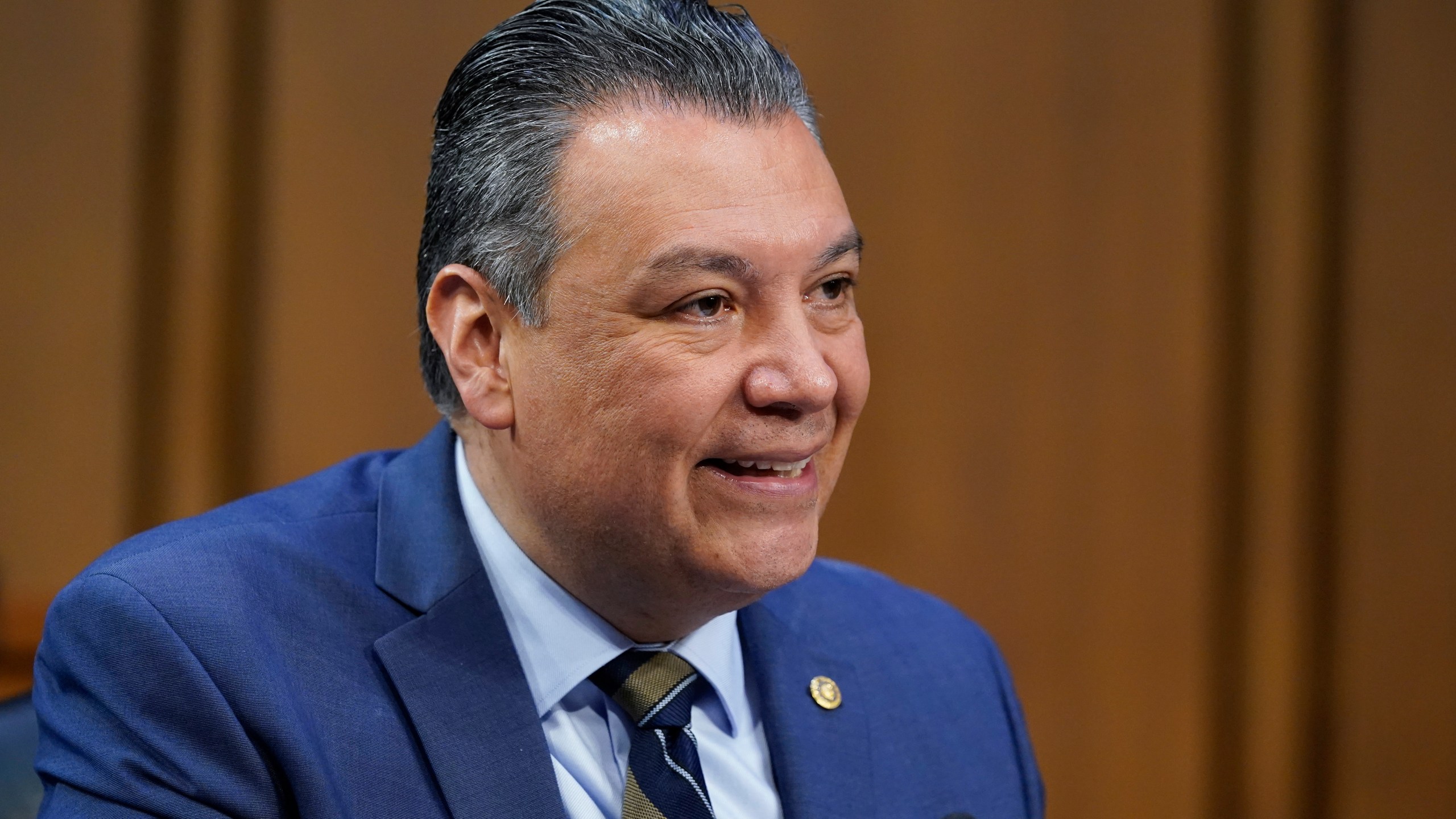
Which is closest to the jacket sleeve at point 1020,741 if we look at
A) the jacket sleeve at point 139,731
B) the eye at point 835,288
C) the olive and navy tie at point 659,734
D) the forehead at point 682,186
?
the olive and navy tie at point 659,734

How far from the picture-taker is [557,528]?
4.24 feet

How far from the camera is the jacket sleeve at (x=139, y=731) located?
1.07 m

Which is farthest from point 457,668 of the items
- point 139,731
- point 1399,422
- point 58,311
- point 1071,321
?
point 1399,422

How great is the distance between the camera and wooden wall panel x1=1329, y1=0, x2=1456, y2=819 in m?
2.27

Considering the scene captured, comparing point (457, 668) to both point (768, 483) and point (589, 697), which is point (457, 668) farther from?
point (768, 483)

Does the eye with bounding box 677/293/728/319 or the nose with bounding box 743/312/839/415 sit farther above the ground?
the eye with bounding box 677/293/728/319

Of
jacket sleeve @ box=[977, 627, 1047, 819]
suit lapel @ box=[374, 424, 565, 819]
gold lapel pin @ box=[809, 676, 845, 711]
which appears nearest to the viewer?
suit lapel @ box=[374, 424, 565, 819]

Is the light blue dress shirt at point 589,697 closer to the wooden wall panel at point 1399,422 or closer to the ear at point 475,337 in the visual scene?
the ear at point 475,337

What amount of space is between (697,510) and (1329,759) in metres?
1.67

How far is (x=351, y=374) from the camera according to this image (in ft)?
7.37

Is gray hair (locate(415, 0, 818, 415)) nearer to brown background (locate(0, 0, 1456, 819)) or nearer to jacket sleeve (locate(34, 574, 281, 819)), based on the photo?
jacket sleeve (locate(34, 574, 281, 819))

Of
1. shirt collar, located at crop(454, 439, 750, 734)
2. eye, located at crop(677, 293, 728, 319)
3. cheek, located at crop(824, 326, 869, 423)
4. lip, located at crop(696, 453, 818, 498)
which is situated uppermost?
eye, located at crop(677, 293, 728, 319)

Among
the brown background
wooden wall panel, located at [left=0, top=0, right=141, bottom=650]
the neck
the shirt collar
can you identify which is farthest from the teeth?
wooden wall panel, located at [left=0, top=0, right=141, bottom=650]

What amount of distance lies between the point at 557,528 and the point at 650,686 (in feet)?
0.65
